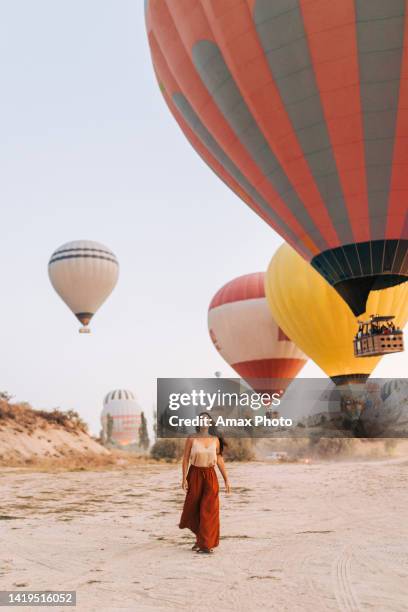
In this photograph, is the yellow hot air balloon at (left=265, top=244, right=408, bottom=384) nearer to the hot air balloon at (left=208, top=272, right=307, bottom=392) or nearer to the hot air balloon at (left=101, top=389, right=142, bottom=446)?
the hot air balloon at (left=208, top=272, right=307, bottom=392)

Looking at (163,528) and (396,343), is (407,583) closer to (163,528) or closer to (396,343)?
(163,528)

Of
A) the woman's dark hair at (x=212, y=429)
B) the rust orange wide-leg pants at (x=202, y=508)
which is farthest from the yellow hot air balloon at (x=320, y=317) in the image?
the rust orange wide-leg pants at (x=202, y=508)

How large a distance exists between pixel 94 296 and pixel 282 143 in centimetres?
2814

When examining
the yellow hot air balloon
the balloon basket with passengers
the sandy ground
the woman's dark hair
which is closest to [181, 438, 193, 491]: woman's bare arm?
the woman's dark hair

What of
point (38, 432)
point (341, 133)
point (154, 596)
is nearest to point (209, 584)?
point (154, 596)

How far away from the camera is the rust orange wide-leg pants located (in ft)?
21.2

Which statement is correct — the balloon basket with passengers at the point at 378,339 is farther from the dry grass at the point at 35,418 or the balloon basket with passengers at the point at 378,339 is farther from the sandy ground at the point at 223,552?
the dry grass at the point at 35,418

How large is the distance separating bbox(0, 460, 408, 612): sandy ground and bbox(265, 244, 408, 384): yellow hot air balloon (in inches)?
480

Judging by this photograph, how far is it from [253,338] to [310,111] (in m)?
19.8

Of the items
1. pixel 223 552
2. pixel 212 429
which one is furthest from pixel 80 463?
pixel 223 552

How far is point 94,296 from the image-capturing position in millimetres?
41469

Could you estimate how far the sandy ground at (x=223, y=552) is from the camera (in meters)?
4.71

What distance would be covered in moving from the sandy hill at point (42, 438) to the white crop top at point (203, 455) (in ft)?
63.7

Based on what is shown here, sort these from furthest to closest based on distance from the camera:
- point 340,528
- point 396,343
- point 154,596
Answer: point 396,343
point 340,528
point 154,596
